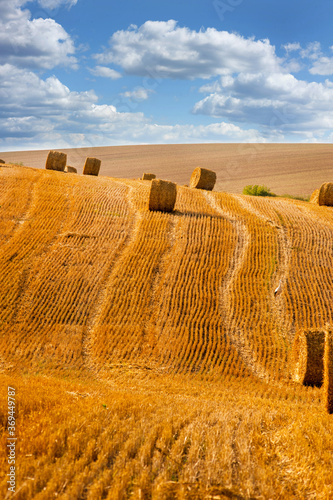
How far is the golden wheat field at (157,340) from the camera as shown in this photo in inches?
251

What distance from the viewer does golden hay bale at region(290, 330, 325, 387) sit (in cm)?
1475

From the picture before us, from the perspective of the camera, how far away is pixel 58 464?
19.9 feet

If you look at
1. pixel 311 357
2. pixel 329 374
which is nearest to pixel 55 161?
pixel 311 357

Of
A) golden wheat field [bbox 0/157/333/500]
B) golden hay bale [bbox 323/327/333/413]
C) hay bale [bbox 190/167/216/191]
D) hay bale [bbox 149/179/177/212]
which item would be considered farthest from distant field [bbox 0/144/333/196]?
golden hay bale [bbox 323/327/333/413]

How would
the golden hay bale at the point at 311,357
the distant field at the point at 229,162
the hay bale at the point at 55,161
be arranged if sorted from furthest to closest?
the distant field at the point at 229,162
the hay bale at the point at 55,161
the golden hay bale at the point at 311,357

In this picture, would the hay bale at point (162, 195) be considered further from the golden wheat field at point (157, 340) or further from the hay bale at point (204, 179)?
the hay bale at point (204, 179)

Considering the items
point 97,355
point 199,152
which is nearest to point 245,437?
point 97,355

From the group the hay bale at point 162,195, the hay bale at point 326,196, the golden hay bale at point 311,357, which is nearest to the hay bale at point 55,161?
the hay bale at point 162,195

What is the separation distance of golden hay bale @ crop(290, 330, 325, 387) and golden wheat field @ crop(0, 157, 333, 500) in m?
→ 0.42

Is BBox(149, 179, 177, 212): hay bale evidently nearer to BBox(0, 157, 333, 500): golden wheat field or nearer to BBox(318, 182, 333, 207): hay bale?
BBox(0, 157, 333, 500): golden wheat field

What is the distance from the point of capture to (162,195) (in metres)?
27.3

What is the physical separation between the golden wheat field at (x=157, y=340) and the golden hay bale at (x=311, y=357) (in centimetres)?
42

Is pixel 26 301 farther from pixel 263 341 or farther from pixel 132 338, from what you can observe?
pixel 263 341

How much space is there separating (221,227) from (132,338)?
11.7 meters
